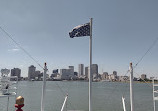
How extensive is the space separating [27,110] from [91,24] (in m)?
25.4

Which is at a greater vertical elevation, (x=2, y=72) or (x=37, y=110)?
(x=2, y=72)

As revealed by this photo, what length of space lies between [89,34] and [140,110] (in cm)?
2630

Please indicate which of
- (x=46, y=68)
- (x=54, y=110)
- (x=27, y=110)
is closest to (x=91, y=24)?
(x=46, y=68)

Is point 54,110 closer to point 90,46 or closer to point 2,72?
point 2,72

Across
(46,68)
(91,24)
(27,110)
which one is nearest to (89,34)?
(91,24)

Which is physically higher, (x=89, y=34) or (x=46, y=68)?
(x=89, y=34)

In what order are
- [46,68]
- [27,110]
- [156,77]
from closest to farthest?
[46,68] → [156,77] → [27,110]

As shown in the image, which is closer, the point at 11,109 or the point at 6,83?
the point at 6,83

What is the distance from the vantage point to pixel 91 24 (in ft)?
35.0

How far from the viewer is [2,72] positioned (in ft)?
39.8

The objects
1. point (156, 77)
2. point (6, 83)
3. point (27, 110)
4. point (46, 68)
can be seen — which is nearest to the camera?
point (46, 68)

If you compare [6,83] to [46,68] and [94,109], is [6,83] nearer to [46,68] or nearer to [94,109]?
[46,68]

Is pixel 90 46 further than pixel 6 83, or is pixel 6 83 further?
pixel 6 83

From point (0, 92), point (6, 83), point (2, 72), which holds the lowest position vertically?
point (0, 92)
